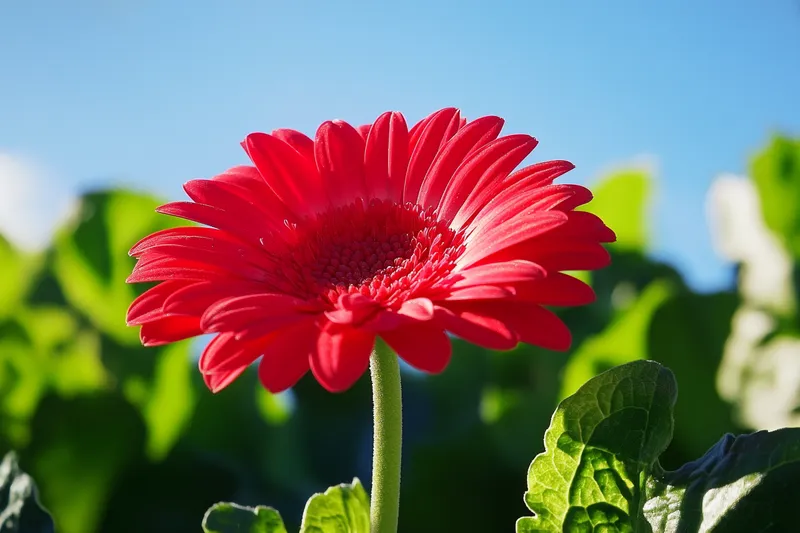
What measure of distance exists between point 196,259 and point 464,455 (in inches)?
42.5

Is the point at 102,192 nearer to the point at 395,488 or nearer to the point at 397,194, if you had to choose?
the point at 397,194

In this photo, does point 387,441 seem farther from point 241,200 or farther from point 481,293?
point 241,200

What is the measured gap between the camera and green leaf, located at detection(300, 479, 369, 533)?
0.83 metres

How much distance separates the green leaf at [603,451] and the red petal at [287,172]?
0.42 metres

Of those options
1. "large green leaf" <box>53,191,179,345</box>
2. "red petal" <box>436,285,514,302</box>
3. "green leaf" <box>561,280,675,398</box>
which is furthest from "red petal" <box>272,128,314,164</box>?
"large green leaf" <box>53,191,179,345</box>

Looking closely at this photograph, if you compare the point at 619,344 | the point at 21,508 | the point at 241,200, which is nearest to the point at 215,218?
the point at 241,200

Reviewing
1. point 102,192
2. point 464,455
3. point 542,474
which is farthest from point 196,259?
point 102,192

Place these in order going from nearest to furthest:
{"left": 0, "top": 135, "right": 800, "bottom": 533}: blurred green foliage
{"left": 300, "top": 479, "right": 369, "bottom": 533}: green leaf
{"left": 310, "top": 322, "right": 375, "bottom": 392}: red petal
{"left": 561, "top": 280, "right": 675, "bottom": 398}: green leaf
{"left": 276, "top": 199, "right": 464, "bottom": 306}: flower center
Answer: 1. {"left": 310, "top": 322, "right": 375, "bottom": 392}: red petal
2. {"left": 300, "top": 479, "right": 369, "bottom": 533}: green leaf
3. {"left": 276, "top": 199, "right": 464, "bottom": 306}: flower center
4. {"left": 561, "top": 280, "right": 675, "bottom": 398}: green leaf
5. {"left": 0, "top": 135, "right": 800, "bottom": 533}: blurred green foliage

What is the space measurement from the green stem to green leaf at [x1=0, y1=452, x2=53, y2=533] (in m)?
0.43

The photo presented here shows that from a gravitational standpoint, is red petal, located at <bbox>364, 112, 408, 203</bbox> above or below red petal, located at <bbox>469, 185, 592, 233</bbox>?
above

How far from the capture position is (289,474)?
1.92 metres

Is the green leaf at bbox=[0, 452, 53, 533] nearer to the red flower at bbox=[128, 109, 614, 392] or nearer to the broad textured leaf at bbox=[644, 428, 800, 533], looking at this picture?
the red flower at bbox=[128, 109, 614, 392]

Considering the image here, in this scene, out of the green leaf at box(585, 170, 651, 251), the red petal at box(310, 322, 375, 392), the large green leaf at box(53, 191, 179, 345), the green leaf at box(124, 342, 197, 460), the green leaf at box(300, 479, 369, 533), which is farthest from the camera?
the green leaf at box(585, 170, 651, 251)

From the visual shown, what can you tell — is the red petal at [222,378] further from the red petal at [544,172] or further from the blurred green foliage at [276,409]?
the blurred green foliage at [276,409]
